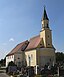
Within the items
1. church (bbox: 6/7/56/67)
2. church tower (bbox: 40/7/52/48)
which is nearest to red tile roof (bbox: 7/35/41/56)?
church (bbox: 6/7/56/67)

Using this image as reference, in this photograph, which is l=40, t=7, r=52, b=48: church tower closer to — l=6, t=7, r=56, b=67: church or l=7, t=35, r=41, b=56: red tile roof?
l=6, t=7, r=56, b=67: church

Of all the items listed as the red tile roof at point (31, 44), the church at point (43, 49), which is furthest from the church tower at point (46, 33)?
the red tile roof at point (31, 44)

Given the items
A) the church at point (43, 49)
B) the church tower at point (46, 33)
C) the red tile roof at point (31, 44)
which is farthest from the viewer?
the red tile roof at point (31, 44)

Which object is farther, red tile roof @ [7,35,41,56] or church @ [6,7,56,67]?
red tile roof @ [7,35,41,56]

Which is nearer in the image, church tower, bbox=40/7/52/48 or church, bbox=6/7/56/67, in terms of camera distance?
church, bbox=6/7/56/67

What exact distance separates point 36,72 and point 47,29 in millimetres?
26050

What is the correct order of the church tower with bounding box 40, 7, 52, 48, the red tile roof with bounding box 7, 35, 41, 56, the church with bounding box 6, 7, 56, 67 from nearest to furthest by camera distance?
the church with bounding box 6, 7, 56, 67 < the church tower with bounding box 40, 7, 52, 48 < the red tile roof with bounding box 7, 35, 41, 56

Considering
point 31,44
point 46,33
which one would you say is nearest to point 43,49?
point 46,33

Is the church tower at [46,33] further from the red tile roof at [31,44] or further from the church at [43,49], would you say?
the red tile roof at [31,44]

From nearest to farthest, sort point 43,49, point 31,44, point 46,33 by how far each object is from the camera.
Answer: point 43,49 → point 46,33 → point 31,44

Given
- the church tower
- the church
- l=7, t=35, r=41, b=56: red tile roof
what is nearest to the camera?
the church

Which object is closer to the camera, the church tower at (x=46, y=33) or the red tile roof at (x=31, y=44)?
the church tower at (x=46, y=33)

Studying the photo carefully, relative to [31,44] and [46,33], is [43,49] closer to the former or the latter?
[46,33]

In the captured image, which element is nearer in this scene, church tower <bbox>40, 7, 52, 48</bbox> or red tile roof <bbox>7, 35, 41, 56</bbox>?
church tower <bbox>40, 7, 52, 48</bbox>
